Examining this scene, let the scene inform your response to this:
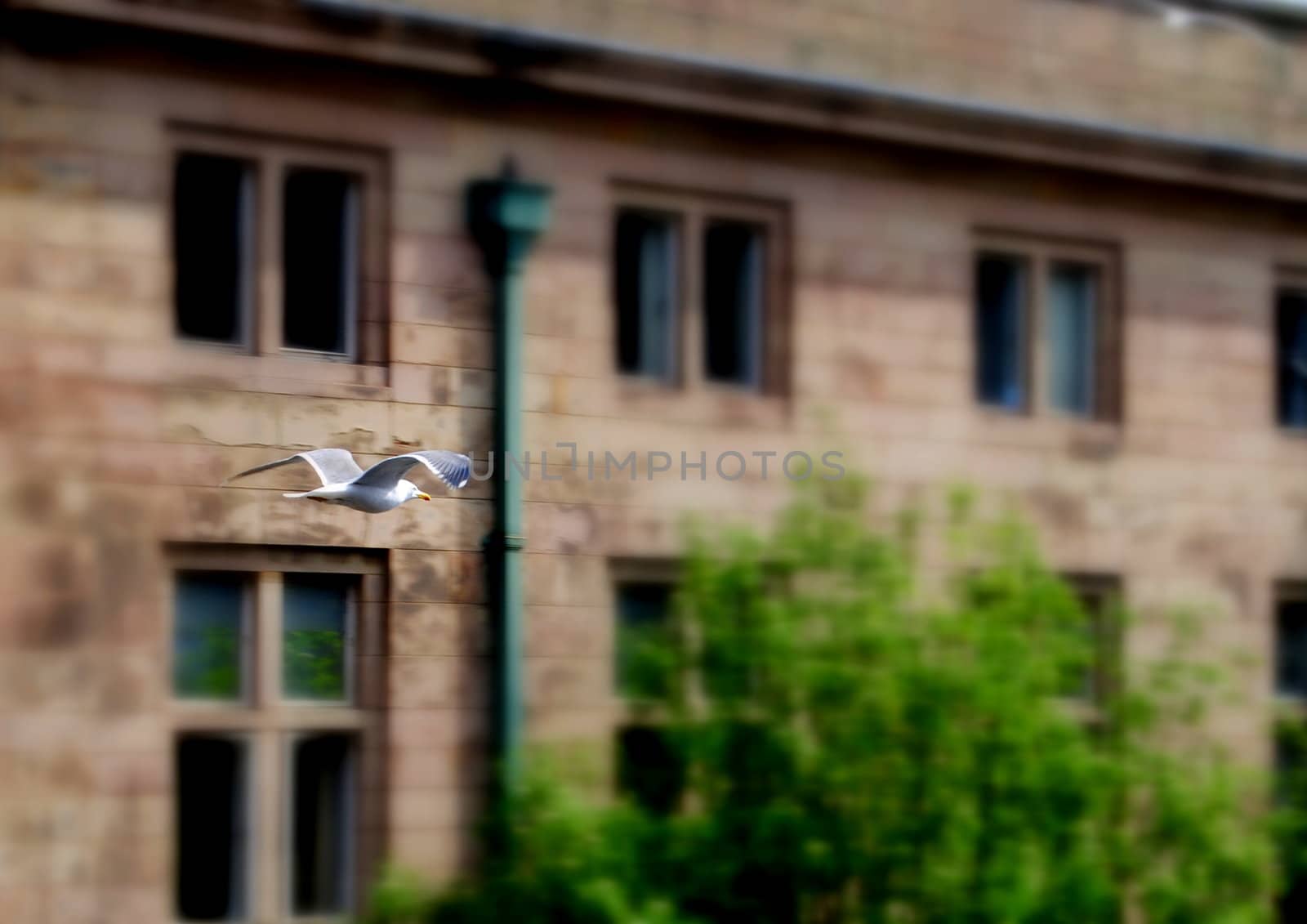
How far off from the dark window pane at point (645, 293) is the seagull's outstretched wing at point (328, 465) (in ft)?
7.82

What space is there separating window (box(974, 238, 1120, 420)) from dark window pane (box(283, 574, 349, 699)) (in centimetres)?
479

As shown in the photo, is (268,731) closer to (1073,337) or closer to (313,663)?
(313,663)

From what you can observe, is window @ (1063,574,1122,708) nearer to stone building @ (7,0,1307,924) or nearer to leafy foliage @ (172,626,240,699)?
stone building @ (7,0,1307,924)

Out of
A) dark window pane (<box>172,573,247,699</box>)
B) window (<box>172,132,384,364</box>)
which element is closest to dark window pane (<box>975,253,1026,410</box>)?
window (<box>172,132,384,364</box>)

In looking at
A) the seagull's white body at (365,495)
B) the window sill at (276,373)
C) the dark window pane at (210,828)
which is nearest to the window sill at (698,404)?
the window sill at (276,373)

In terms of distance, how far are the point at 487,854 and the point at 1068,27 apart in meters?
6.85

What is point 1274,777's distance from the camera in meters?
15.0

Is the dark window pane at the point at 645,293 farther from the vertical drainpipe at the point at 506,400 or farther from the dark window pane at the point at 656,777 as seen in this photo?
the dark window pane at the point at 656,777

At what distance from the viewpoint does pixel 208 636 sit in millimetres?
12508

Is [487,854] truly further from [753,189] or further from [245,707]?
[753,189]

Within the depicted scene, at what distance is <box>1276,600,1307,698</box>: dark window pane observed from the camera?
650 inches

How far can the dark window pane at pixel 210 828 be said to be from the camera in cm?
1237

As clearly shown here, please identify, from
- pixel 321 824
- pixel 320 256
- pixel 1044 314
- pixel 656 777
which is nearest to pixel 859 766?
pixel 656 777

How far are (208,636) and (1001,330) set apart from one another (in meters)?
5.90
